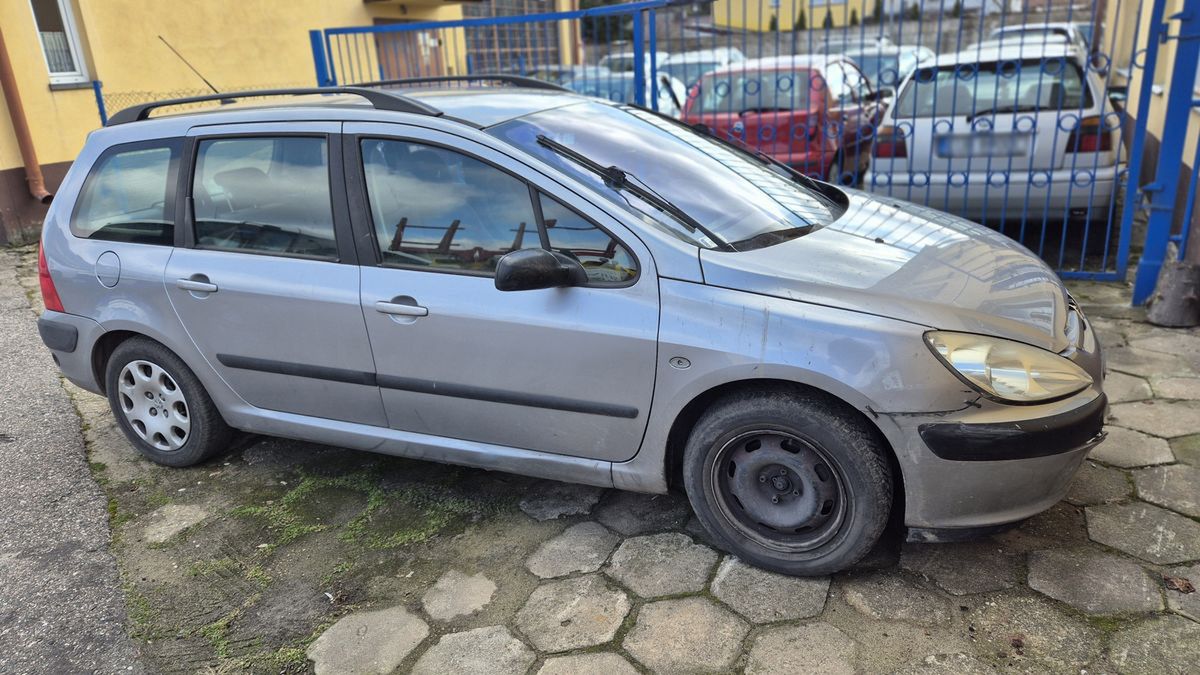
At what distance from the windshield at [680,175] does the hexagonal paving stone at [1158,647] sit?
63.7 inches

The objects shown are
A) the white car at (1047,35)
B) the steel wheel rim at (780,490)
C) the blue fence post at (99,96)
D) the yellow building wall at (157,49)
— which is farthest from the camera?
the blue fence post at (99,96)

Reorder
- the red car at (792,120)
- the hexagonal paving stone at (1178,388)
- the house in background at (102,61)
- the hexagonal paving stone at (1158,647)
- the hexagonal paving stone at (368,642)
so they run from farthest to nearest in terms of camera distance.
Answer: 1. the house in background at (102,61)
2. the red car at (792,120)
3. the hexagonal paving stone at (1178,388)
4. the hexagonal paving stone at (368,642)
5. the hexagonal paving stone at (1158,647)

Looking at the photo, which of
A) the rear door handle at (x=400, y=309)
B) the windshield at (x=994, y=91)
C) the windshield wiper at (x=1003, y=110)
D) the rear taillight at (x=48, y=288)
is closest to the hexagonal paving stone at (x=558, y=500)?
the rear door handle at (x=400, y=309)

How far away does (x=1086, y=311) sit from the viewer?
17.3 ft

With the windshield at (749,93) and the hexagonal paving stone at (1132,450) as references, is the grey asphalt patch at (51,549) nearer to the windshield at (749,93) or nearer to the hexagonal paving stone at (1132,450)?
the hexagonal paving stone at (1132,450)

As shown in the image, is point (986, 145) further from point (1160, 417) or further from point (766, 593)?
point (766, 593)

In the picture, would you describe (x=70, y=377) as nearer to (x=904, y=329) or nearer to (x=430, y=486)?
(x=430, y=486)

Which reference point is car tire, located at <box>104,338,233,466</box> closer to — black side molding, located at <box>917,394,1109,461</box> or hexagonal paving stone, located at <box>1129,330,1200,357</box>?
black side molding, located at <box>917,394,1109,461</box>

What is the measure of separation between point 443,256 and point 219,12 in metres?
9.85

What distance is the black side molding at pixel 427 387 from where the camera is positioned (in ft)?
9.64

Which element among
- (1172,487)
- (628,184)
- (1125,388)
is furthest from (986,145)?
(628,184)

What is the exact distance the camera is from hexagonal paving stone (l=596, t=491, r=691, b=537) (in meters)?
3.23

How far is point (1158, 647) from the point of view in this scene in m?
2.44

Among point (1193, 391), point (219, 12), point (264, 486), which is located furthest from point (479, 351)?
Result: point (219, 12)
